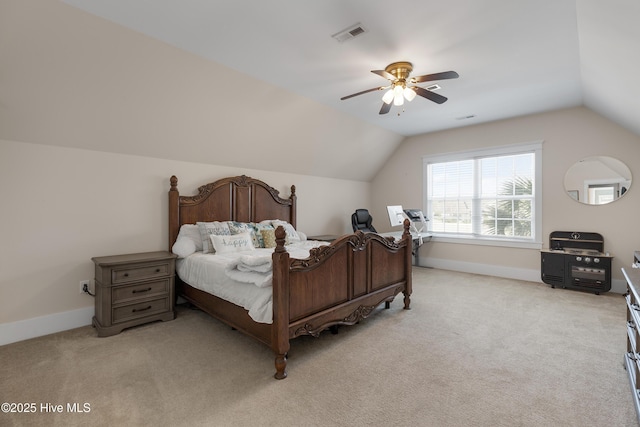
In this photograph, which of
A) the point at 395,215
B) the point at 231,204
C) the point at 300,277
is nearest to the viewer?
the point at 300,277

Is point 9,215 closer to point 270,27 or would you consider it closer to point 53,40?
point 53,40

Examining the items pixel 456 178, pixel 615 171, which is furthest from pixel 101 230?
pixel 615 171

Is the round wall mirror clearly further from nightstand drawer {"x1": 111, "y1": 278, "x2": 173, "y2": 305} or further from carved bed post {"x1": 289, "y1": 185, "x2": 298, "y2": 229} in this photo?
nightstand drawer {"x1": 111, "y1": 278, "x2": 173, "y2": 305}

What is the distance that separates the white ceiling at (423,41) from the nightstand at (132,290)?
85.1 inches

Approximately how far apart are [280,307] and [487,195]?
473cm

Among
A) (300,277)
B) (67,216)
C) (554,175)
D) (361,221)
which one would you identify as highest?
(554,175)

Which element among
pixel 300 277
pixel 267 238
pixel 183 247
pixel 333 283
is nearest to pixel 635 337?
pixel 333 283

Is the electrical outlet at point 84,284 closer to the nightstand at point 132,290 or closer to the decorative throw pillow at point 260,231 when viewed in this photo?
the nightstand at point 132,290

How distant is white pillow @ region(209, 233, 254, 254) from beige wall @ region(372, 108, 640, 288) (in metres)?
3.87

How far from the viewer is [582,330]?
2910 millimetres

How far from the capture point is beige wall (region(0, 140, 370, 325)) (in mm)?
2727

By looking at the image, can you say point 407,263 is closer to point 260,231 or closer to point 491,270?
point 260,231

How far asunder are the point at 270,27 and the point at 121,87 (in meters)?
1.61

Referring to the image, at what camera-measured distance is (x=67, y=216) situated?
2996 millimetres
